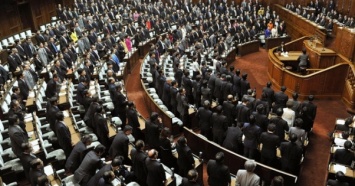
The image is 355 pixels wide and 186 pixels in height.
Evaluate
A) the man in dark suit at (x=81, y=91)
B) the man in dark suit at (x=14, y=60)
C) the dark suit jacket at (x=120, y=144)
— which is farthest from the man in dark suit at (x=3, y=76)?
the dark suit jacket at (x=120, y=144)

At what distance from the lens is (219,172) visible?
16.0ft

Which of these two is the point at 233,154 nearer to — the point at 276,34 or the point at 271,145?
the point at 271,145

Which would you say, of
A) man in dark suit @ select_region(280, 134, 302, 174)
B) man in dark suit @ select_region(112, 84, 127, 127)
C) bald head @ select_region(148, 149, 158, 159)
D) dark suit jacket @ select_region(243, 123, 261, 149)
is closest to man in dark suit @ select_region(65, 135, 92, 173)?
bald head @ select_region(148, 149, 158, 159)

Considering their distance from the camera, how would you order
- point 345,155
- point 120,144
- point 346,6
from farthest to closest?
point 346,6, point 345,155, point 120,144

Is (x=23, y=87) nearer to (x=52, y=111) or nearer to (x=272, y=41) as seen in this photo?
(x=52, y=111)

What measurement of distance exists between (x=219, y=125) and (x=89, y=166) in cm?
293

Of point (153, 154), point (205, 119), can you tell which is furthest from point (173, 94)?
point (153, 154)

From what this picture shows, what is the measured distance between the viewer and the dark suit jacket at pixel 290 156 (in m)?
5.78

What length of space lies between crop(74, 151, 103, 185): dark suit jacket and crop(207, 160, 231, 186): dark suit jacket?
172 cm

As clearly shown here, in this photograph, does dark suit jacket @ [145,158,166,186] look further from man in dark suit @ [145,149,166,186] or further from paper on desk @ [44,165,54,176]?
paper on desk @ [44,165,54,176]

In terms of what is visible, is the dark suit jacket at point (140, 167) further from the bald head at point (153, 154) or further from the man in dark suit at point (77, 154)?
the man in dark suit at point (77, 154)

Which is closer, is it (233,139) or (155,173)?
(155,173)

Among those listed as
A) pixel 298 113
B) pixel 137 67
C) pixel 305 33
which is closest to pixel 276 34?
pixel 305 33

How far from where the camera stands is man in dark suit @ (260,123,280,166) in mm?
5809
